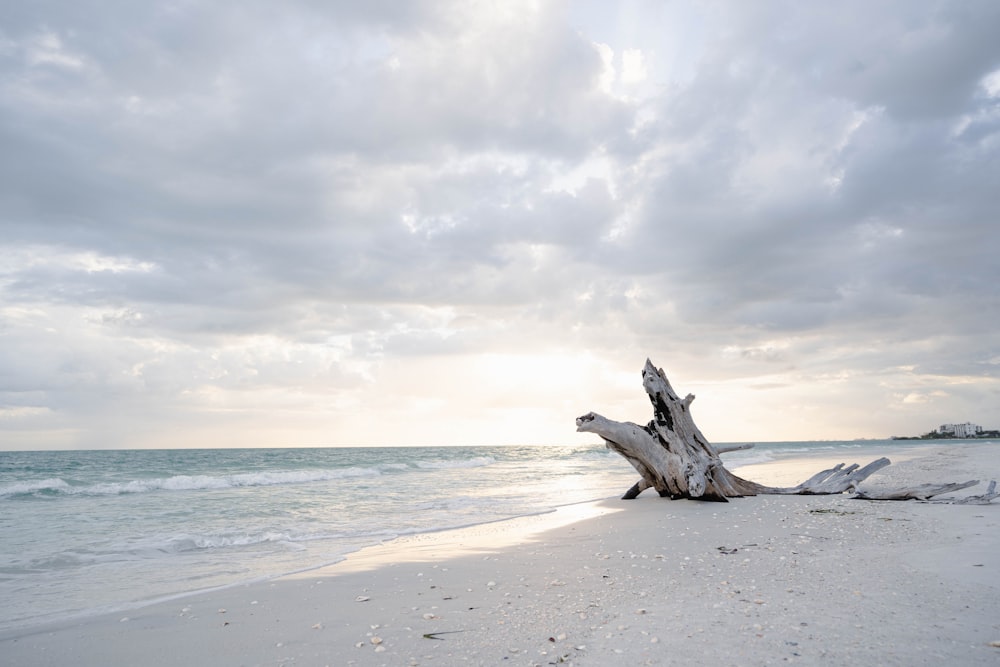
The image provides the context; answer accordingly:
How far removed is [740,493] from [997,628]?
936 centimetres

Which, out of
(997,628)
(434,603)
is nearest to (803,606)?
(997,628)

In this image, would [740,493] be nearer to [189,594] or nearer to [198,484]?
[189,594]

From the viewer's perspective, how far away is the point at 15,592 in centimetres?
686

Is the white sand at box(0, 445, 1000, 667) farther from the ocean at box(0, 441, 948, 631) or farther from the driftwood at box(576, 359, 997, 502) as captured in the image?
the driftwood at box(576, 359, 997, 502)

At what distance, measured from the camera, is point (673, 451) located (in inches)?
500

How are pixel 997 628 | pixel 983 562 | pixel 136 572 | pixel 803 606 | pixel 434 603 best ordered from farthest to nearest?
pixel 136 572
pixel 983 562
pixel 434 603
pixel 803 606
pixel 997 628

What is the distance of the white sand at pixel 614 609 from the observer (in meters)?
3.78

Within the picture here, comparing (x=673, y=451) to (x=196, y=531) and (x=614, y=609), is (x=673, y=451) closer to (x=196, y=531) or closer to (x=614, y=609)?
(x=614, y=609)

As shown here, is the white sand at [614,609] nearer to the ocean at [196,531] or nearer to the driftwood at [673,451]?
the ocean at [196,531]

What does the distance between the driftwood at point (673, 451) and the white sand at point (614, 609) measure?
4213mm

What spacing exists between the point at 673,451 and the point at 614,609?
8.53 m

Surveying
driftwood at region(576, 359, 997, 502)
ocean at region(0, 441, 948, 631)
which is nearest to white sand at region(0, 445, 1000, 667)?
ocean at region(0, 441, 948, 631)

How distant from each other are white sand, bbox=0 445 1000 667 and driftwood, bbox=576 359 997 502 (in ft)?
13.8

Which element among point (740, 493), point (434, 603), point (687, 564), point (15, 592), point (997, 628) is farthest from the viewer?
point (740, 493)
